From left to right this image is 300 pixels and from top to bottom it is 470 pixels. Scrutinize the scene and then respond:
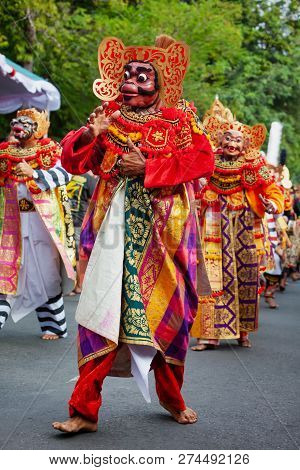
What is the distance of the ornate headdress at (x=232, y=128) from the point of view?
27.3ft

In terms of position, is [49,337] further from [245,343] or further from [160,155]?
[160,155]

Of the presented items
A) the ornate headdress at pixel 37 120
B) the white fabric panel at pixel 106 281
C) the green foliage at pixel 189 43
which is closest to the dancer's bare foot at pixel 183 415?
the white fabric panel at pixel 106 281

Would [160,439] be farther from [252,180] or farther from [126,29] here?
[126,29]

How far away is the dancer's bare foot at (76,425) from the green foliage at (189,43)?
6129 millimetres

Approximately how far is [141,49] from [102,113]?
51cm

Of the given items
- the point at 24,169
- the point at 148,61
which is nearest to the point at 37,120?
the point at 24,169

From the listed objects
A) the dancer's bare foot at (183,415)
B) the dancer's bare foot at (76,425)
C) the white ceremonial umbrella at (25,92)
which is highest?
the white ceremonial umbrella at (25,92)

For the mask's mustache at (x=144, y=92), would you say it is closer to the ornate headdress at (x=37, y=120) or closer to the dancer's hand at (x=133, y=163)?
the dancer's hand at (x=133, y=163)

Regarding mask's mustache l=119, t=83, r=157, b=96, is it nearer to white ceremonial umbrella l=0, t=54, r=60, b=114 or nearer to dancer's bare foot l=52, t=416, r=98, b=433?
dancer's bare foot l=52, t=416, r=98, b=433

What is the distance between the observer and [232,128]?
8289 millimetres

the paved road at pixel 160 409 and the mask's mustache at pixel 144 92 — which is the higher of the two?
the mask's mustache at pixel 144 92

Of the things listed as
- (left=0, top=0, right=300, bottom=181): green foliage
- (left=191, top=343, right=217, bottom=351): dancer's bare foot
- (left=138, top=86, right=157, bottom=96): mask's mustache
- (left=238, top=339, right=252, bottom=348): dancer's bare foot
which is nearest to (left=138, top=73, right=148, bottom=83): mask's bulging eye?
(left=138, top=86, right=157, bottom=96): mask's mustache

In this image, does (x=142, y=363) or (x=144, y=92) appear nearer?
(x=142, y=363)

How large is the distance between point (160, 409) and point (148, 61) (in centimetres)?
203
